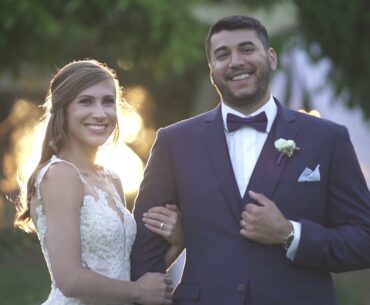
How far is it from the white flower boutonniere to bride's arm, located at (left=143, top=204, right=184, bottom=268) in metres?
0.55

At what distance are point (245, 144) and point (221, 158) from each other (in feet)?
0.41

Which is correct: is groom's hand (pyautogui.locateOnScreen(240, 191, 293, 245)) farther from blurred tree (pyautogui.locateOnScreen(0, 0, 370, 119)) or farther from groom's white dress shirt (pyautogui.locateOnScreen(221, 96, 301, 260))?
blurred tree (pyautogui.locateOnScreen(0, 0, 370, 119))

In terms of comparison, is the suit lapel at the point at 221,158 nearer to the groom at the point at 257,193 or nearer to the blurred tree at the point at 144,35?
the groom at the point at 257,193

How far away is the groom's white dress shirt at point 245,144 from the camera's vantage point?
439cm

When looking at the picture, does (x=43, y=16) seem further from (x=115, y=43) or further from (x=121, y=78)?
(x=121, y=78)

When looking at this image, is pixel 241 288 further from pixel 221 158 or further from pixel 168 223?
pixel 221 158

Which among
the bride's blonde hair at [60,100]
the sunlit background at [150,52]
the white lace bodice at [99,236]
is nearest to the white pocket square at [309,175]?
the white lace bodice at [99,236]

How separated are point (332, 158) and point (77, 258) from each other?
1169 millimetres

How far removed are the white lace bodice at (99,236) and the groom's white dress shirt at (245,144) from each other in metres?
0.63

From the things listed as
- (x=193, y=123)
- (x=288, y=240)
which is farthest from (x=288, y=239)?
(x=193, y=123)

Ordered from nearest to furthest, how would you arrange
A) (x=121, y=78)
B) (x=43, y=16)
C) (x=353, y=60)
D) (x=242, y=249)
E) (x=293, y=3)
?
(x=242, y=249), (x=43, y=16), (x=293, y=3), (x=353, y=60), (x=121, y=78)

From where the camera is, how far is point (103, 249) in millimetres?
A: 4605

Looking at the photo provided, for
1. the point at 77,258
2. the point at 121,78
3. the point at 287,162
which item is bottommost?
the point at 77,258

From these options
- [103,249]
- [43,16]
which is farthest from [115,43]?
[103,249]
